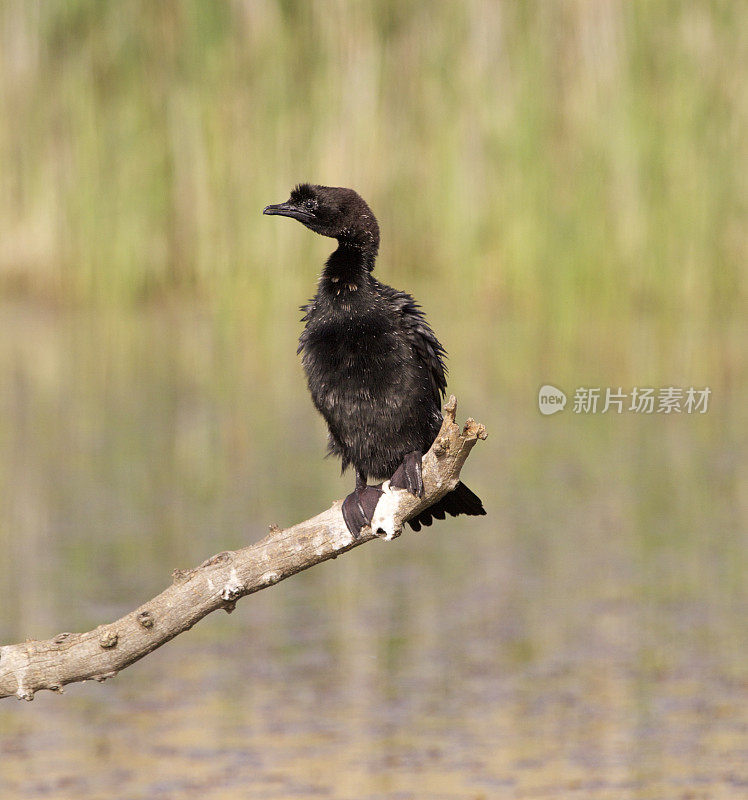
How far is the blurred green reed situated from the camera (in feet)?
44.8

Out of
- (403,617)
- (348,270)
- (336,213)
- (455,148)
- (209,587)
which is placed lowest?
(403,617)

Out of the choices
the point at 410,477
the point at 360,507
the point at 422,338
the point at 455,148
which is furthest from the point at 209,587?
the point at 455,148

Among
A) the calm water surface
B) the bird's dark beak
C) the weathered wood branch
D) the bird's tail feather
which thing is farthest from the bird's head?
the calm water surface

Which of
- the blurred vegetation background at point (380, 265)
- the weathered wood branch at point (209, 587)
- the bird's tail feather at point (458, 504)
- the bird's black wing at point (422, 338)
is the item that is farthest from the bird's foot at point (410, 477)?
the blurred vegetation background at point (380, 265)

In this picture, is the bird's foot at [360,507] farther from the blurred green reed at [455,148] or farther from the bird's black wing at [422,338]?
the blurred green reed at [455,148]

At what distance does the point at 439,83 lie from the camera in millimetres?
14203

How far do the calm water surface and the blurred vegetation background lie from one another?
51 millimetres

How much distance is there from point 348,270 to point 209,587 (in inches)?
45.7

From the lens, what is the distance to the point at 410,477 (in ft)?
13.5

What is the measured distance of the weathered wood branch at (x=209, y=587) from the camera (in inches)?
153

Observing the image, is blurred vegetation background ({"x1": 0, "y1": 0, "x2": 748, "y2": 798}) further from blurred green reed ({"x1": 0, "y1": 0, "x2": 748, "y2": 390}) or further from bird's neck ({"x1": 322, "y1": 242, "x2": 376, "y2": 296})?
bird's neck ({"x1": 322, "y1": 242, "x2": 376, "y2": 296})

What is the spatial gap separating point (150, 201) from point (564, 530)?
25.5 ft

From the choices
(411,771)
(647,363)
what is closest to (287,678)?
(411,771)

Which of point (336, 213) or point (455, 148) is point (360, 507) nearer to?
point (336, 213)
